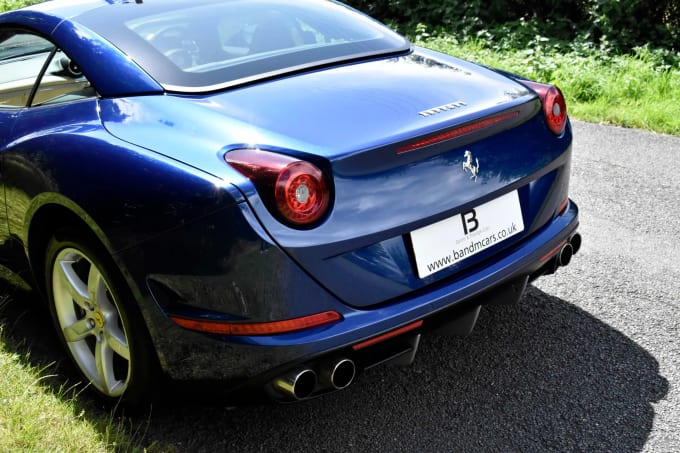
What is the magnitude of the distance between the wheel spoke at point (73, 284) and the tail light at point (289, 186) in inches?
36.9

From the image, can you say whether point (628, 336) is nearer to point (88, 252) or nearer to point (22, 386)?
point (88, 252)

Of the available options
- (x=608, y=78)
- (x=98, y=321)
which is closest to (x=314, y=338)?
(x=98, y=321)

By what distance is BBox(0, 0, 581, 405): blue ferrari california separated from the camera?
2400mm

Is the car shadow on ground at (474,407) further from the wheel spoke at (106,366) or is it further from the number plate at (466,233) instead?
the number plate at (466,233)

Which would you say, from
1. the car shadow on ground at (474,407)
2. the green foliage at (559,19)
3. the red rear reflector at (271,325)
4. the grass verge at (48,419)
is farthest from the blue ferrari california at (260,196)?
the green foliage at (559,19)

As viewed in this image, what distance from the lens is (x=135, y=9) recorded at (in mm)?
3342

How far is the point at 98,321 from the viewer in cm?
293

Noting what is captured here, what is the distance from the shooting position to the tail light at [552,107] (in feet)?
9.91

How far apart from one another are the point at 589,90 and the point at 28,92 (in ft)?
17.7

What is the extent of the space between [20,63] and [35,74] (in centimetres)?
28

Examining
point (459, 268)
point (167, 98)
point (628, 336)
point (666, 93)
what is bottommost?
point (666, 93)

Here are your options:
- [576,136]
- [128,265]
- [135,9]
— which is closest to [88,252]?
[128,265]

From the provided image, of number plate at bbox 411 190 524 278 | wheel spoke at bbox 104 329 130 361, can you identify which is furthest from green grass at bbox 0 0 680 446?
number plate at bbox 411 190 524 278

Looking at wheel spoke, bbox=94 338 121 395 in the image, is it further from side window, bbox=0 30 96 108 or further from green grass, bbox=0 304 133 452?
side window, bbox=0 30 96 108
